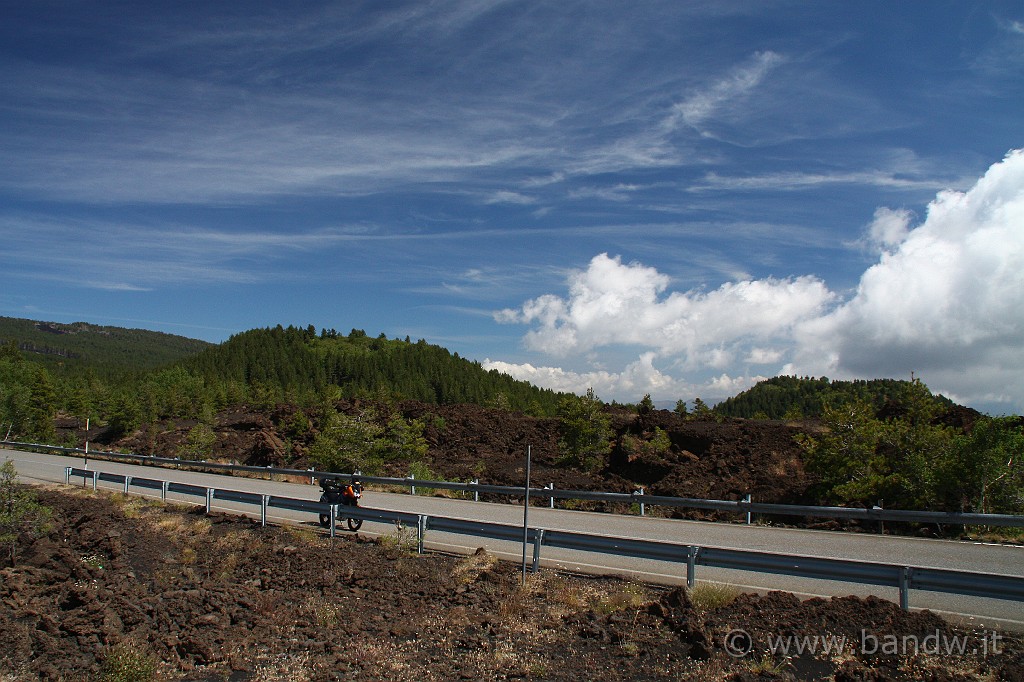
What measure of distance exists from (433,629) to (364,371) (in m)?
141

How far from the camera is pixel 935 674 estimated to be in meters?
7.21

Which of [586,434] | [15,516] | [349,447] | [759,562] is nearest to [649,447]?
[586,434]

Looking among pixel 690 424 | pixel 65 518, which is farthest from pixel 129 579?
pixel 690 424

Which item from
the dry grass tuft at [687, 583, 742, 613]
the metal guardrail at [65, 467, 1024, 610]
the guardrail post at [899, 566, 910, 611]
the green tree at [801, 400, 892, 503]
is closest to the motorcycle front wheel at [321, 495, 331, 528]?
the metal guardrail at [65, 467, 1024, 610]

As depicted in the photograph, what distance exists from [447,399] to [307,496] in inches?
4324

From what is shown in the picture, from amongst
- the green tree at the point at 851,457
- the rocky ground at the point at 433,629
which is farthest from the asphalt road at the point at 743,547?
the green tree at the point at 851,457

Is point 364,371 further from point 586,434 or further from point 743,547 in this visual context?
point 743,547

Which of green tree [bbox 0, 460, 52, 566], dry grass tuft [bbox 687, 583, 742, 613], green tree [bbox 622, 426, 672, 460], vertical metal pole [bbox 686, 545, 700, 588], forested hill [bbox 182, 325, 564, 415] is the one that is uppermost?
forested hill [bbox 182, 325, 564, 415]

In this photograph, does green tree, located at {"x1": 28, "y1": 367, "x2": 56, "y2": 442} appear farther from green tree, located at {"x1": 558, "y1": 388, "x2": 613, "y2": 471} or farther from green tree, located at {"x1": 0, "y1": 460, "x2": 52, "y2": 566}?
green tree, located at {"x1": 0, "y1": 460, "x2": 52, "y2": 566}

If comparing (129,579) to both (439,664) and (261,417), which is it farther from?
(261,417)

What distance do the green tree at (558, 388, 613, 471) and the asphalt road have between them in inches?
597

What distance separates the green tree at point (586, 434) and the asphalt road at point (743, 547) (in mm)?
15164

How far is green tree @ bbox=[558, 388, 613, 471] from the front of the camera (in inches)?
1486

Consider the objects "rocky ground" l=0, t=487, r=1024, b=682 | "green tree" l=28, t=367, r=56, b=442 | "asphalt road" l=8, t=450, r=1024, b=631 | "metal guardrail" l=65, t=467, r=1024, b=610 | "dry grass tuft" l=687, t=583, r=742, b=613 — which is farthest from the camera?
"green tree" l=28, t=367, r=56, b=442
